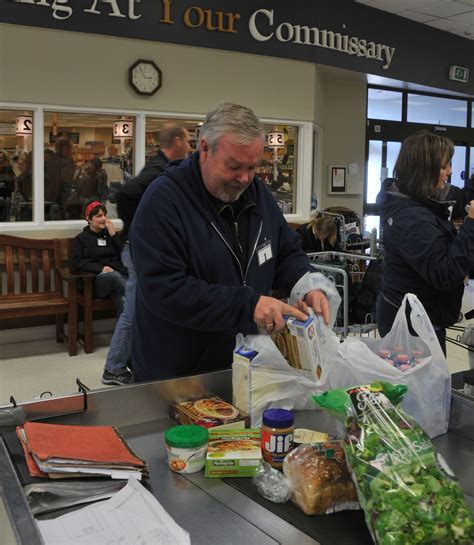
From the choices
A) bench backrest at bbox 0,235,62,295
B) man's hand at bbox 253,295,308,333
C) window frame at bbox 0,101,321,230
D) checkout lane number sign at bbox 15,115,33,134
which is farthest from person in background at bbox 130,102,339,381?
checkout lane number sign at bbox 15,115,33,134

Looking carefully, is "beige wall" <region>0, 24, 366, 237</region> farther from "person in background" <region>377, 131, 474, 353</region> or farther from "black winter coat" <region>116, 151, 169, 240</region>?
"person in background" <region>377, 131, 474, 353</region>

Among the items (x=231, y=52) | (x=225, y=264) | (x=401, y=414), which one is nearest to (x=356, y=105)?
(x=231, y=52)

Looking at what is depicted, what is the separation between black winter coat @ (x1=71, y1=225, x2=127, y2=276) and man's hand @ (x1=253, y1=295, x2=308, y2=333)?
13.6ft

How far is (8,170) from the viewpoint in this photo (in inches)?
236

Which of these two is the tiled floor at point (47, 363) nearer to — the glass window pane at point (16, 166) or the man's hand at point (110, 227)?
the man's hand at point (110, 227)

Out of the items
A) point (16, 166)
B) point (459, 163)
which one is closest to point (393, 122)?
point (459, 163)

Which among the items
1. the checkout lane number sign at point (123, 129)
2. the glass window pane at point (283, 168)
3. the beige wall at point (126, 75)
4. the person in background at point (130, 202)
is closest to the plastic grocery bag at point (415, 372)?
the person in background at point (130, 202)

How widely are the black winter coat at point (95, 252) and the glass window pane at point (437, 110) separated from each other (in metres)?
6.20

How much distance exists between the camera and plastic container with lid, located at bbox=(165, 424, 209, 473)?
1308 mm

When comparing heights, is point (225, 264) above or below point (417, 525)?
above

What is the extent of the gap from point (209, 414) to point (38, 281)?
4.88 metres

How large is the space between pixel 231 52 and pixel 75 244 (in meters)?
2.82

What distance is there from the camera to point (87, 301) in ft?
18.1

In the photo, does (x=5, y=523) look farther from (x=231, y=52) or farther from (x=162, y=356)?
(x=231, y=52)
